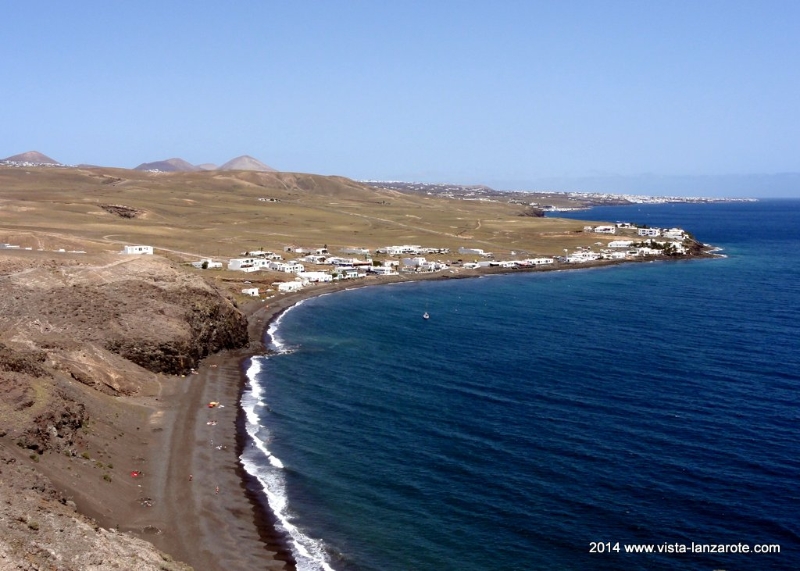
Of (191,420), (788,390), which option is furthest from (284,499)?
(788,390)

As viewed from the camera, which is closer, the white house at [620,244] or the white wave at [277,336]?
the white wave at [277,336]

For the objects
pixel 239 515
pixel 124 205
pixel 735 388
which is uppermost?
pixel 124 205

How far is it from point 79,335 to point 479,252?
114741mm

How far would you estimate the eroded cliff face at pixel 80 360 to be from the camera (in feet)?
97.6

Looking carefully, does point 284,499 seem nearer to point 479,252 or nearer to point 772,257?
point 479,252

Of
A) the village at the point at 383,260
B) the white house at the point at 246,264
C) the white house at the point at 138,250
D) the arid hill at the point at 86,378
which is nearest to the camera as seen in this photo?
the arid hill at the point at 86,378

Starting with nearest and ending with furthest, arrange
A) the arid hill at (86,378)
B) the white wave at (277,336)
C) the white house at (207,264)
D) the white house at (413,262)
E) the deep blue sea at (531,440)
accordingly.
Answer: the arid hill at (86,378) < the deep blue sea at (531,440) < the white wave at (277,336) < the white house at (207,264) < the white house at (413,262)

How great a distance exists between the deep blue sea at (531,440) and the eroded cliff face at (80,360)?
832 cm

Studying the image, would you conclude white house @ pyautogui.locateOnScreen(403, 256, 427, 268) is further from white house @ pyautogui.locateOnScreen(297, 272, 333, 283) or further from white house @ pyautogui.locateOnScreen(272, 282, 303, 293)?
white house @ pyautogui.locateOnScreen(272, 282, 303, 293)

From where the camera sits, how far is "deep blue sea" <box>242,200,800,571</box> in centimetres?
3409

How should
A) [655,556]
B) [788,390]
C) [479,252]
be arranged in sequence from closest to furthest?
1. [655,556]
2. [788,390]
3. [479,252]

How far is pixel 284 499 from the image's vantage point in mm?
39188

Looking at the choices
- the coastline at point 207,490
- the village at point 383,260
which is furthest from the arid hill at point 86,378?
the village at point 383,260

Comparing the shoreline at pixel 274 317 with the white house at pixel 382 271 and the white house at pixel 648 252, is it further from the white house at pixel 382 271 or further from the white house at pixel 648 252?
the white house at pixel 648 252
